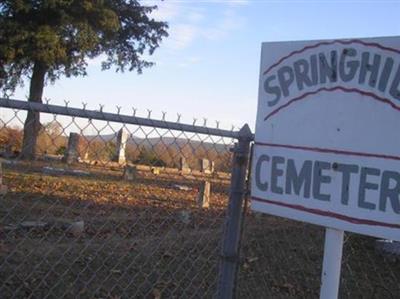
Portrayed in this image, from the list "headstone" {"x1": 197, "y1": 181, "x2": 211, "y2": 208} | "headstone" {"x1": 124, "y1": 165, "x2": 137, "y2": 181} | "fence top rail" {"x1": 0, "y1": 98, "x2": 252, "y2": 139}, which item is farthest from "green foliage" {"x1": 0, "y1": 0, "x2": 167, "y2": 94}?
"fence top rail" {"x1": 0, "y1": 98, "x2": 252, "y2": 139}

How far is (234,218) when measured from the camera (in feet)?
11.8

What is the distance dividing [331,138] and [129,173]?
1578cm

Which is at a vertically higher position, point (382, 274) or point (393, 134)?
point (393, 134)

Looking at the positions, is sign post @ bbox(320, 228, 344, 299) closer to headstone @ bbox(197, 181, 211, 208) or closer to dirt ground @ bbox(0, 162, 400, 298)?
dirt ground @ bbox(0, 162, 400, 298)

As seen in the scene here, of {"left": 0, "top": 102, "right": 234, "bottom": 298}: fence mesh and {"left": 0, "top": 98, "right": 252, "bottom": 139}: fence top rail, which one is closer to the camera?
{"left": 0, "top": 98, "right": 252, "bottom": 139}: fence top rail

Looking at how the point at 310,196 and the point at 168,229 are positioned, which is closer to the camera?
the point at 310,196

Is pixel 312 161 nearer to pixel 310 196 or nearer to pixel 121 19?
pixel 310 196

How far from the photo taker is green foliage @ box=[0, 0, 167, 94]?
24.2 meters

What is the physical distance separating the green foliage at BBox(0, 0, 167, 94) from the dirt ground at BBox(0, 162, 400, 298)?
14.6 meters

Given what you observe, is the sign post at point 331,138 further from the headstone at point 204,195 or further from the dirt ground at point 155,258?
the headstone at point 204,195

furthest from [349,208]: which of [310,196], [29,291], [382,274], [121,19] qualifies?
[121,19]

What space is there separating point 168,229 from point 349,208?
6.44m

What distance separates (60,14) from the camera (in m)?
24.5

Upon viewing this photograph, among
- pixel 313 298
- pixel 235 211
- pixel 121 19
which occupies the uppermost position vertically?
pixel 121 19
